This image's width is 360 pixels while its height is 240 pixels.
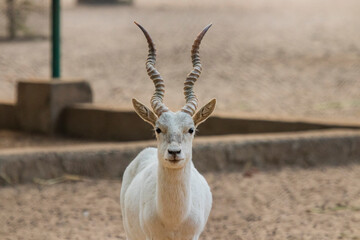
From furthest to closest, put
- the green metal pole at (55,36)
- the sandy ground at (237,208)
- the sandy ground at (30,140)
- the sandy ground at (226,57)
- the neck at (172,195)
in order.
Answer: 1. the sandy ground at (226,57)
2. the green metal pole at (55,36)
3. the sandy ground at (30,140)
4. the sandy ground at (237,208)
5. the neck at (172,195)

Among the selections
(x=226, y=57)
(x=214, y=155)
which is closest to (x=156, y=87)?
(x=214, y=155)

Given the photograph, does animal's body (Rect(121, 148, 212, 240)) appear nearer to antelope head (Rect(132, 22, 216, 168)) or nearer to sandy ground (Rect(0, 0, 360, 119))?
antelope head (Rect(132, 22, 216, 168))

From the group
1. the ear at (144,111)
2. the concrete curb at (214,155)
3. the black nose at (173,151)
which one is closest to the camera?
the black nose at (173,151)

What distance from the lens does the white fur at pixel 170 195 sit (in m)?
4.74

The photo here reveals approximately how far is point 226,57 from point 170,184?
1328 cm

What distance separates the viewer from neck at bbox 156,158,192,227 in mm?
4895

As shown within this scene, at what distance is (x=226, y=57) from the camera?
18.0 meters

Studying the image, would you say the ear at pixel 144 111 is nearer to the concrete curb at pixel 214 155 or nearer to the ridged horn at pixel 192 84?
the ridged horn at pixel 192 84

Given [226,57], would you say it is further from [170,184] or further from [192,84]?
[170,184]

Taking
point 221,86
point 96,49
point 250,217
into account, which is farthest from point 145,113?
point 96,49

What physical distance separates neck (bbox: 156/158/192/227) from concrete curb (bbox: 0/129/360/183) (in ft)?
11.9

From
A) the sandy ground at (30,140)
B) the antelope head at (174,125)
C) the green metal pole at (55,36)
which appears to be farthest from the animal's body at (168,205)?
the green metal pole at (55,36)

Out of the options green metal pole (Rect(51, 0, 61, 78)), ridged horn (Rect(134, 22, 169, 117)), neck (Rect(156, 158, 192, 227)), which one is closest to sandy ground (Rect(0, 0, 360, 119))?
green metal pole (Rect(51, 0, 61, 78))

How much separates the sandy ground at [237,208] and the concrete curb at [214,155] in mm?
172
